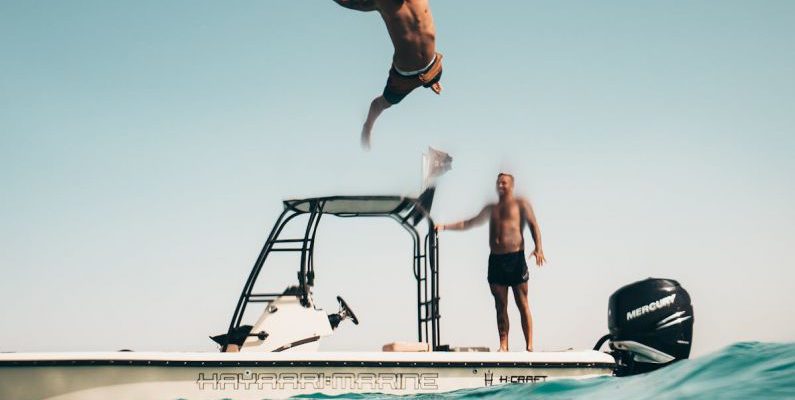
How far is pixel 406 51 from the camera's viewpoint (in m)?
7.23

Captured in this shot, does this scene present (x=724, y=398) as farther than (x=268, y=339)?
No

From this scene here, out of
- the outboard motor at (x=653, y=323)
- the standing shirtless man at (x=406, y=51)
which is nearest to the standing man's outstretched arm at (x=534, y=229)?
the outboard motor at (x=653, y=323)

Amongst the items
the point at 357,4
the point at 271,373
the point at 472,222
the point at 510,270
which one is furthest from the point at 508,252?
the point at 357,4

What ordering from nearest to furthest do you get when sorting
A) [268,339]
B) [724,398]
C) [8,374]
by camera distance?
1. [724,398]
2. [8,374]
3. [268,339]

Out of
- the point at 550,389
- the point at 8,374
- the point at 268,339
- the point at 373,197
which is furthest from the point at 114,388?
the point at 550,389

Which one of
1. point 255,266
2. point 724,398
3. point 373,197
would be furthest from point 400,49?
point 724,398

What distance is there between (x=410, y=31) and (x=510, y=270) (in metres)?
2.35

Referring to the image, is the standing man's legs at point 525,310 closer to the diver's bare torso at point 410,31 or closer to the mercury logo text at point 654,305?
the mercury logo text at point 654,305

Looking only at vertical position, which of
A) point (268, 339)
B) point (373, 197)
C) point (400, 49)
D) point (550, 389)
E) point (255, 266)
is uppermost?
point (400, 49)

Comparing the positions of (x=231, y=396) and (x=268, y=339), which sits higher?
(x=268, y=339)

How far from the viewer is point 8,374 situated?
684cm

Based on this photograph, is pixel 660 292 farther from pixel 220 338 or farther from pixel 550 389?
pixel 220 338

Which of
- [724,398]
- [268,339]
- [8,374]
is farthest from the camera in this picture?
[268,339]

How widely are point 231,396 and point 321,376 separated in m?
0.76
